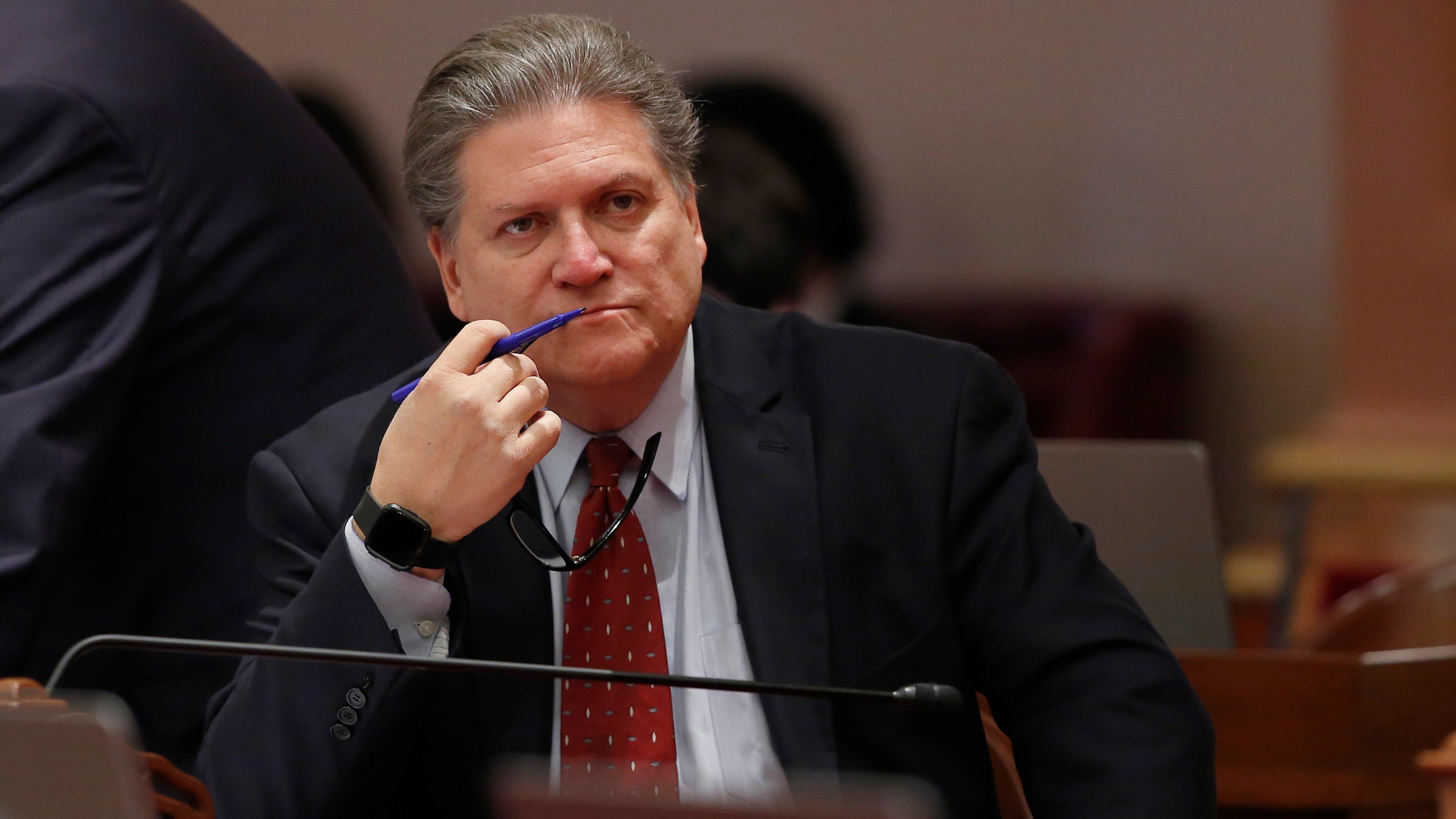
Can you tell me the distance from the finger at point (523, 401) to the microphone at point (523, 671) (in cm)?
25

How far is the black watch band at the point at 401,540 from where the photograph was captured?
1.43m

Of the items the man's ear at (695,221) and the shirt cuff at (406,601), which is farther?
the man's ear at (695,221)

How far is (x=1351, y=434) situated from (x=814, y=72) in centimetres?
242

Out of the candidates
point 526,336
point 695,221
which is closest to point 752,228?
point 695,221

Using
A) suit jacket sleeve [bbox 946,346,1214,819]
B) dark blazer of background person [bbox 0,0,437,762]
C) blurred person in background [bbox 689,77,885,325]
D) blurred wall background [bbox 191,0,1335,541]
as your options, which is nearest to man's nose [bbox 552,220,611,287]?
suit jacket sleeve [bbox 946,346,1214,819]

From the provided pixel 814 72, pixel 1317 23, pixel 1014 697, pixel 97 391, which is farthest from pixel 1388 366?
pixel 97 391

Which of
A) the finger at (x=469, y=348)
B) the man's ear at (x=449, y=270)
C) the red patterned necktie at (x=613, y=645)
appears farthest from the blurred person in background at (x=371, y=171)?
the finger at (x=469, y=348)

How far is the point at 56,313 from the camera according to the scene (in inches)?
66.5

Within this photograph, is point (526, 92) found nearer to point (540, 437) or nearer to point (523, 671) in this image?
point (540, 437)

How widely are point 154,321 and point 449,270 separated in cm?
37

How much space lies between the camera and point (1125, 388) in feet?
17.0

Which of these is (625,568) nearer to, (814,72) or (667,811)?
(667,811)

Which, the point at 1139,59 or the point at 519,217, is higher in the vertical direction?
the point at 519,217

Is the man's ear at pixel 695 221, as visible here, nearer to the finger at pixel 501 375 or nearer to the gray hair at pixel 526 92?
the gray hair at pixel 526 92
